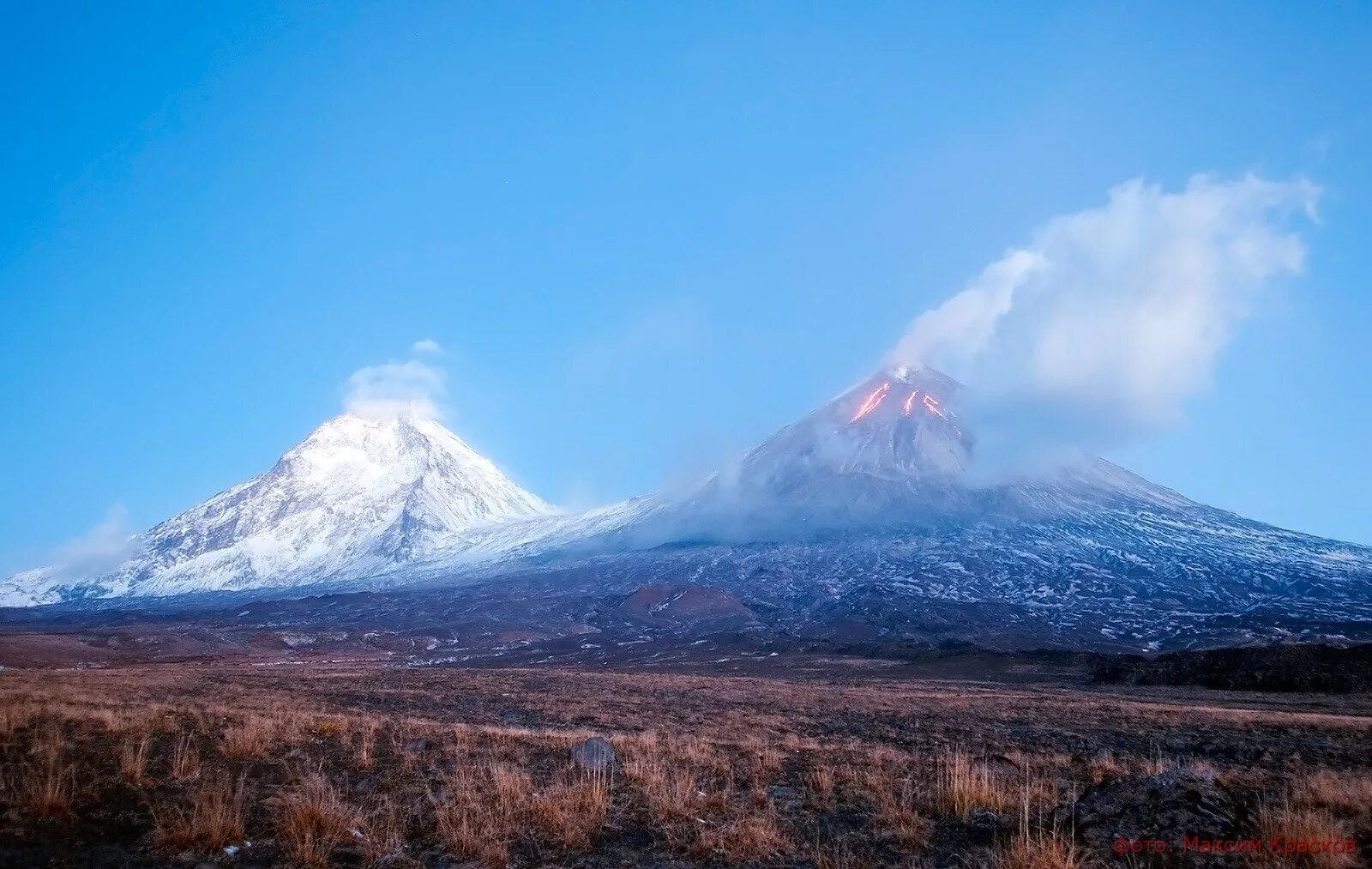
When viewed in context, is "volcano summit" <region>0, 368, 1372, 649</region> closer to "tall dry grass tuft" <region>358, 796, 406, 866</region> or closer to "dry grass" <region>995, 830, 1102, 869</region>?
"dry grass" <region>995, 830, 1102, 869</region>

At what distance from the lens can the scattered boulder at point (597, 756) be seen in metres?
8.38

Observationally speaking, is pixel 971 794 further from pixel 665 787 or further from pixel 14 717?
pixel 14 717

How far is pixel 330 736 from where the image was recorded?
10344mm

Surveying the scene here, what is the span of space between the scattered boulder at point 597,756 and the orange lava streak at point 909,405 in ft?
608

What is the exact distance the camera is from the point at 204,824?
5.51m

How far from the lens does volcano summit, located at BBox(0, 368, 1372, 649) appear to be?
3135 inches

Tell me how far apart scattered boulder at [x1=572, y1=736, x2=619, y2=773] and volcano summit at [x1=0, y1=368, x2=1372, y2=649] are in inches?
2723

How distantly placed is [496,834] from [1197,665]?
1655 inches

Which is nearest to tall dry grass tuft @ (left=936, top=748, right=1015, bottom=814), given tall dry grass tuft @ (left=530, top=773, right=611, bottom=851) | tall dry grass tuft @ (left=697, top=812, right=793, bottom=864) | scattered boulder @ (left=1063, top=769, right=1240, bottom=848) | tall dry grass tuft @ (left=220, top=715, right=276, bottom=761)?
scattered boulder @ (left=1063, top=769, right=1240, bottom=848)

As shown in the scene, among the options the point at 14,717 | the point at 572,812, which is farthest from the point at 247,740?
the point at 572,812

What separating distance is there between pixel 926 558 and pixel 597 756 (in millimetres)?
113986

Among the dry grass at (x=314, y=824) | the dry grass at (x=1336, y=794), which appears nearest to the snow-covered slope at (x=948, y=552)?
the dry grass at (x=1336, y=794)

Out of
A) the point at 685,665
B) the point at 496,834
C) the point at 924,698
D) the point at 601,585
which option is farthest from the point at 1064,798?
the point at 601,585

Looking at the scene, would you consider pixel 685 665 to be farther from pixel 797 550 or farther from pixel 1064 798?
pixel 797 550
